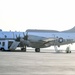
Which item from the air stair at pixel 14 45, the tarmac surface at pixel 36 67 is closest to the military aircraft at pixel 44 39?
the air stair at pixel 14 45

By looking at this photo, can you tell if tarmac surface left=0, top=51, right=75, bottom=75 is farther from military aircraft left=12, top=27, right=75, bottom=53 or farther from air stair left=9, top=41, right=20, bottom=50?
air stair left=9, top=41, right=20, bottom=50

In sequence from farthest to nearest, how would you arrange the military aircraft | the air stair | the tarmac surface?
the air stair → the military aircraft → the tarmac surface

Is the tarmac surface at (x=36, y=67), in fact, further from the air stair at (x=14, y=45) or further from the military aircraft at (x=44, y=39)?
the air stair at (x=14, y=45)

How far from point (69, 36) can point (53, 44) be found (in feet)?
19.9

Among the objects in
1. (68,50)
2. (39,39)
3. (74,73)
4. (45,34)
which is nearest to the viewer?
(74,73)

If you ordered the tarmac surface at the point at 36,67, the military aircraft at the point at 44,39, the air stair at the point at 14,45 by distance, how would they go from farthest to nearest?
the air stair at the point at 14,45 → the military aircraft at the point at 44,39 → the tarmac surface at the point at 36,67

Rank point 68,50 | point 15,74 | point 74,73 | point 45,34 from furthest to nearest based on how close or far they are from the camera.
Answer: point 45,34
point 68,50
point 74,73
point 15,74

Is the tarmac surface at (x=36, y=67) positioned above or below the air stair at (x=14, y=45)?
below

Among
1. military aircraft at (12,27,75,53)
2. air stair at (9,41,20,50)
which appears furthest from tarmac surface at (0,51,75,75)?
air stair at (9,41,20,50)

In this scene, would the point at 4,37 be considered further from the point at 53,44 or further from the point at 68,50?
the point at 68,50

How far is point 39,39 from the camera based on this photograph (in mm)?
63781

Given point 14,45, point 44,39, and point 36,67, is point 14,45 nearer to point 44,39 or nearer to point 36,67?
point 44,39

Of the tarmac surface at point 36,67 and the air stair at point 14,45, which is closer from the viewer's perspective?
the tarmac surface at point 36,67

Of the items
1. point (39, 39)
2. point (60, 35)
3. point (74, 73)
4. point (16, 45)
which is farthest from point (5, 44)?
point (74, 73)
